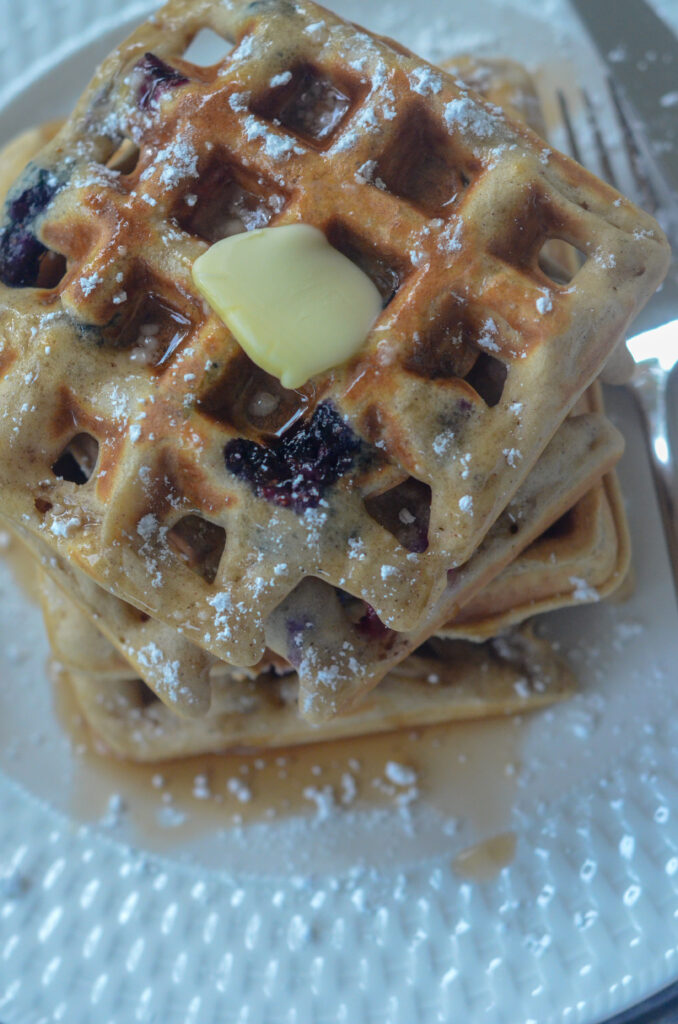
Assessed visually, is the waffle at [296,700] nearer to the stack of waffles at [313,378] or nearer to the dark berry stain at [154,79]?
the stack of waffles at [313,378]

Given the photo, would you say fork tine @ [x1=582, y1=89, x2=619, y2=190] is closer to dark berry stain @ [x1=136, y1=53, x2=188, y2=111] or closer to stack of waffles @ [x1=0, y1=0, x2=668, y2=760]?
stack of waffles @ [x1=0, y1=0, x2=668, y2=760]

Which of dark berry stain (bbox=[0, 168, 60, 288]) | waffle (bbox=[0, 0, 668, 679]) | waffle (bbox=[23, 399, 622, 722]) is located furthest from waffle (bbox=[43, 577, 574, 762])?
dark berry stain (bbox=[0, 168, 60, 288])

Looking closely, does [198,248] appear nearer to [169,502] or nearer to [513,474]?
[169,502]

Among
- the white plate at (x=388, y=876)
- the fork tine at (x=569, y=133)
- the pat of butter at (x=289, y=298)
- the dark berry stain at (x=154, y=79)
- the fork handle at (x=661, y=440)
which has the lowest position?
the white plate at (x=388, y=876)

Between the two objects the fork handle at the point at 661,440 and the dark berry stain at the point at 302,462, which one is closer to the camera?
the dark berry stain at the point at 302,462

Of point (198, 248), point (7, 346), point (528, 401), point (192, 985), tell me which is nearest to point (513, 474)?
point (528, 401)

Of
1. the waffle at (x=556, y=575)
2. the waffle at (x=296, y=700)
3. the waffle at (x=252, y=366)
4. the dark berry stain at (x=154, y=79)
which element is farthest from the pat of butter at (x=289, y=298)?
the waffle at (x=296, y=700)
